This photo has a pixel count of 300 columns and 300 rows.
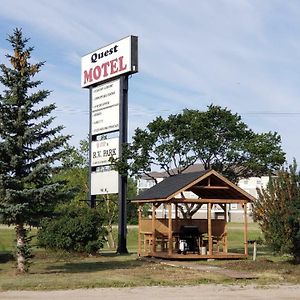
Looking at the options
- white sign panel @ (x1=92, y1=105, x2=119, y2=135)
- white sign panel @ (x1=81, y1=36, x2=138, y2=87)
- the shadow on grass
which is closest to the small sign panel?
white sign panel @ (x1=92, y1=105, x2=119, y2=135)

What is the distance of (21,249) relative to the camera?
1833 centimetres

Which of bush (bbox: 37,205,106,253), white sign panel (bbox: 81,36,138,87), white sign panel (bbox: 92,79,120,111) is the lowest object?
bush (bbox: 37,205,106,253)

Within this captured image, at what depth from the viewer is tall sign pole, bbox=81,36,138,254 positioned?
28484mm

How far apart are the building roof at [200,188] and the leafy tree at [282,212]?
2.50m

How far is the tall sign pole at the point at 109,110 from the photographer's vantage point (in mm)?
28484

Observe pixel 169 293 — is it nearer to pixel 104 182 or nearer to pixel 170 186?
pixel 170 186

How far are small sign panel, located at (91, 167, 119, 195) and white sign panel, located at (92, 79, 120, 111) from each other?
3.22m

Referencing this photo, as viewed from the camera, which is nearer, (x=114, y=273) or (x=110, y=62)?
(x=114, y=273)

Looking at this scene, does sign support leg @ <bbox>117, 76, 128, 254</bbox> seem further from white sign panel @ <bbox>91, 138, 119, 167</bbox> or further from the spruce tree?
the spruce tree

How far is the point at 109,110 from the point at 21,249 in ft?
40.9

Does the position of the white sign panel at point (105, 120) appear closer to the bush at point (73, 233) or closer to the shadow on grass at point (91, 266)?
the bush at point (73, 233)

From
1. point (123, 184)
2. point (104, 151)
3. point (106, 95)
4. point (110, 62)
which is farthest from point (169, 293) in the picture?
point (110, 62)

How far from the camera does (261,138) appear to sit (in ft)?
94.8

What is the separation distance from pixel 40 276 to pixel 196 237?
9.37 meters
